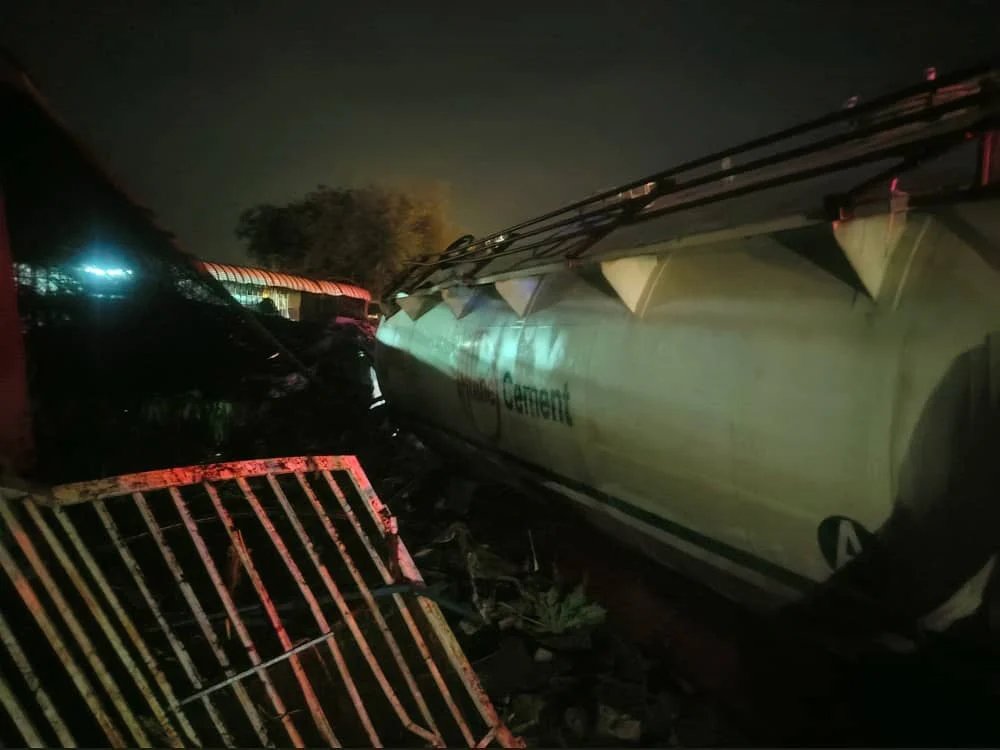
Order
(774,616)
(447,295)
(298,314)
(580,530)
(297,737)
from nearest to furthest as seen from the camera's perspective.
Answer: (297,737), (774,616), (580,530), (447,295), (298,314)

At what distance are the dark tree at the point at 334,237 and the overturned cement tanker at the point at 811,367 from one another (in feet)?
92.2

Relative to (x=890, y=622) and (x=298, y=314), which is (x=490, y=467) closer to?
(x=890, y=622)

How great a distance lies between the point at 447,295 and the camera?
21.7 ft

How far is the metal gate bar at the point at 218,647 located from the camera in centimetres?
236

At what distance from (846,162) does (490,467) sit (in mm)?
4109

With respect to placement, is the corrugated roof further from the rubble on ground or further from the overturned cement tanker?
the overturned cement tanker

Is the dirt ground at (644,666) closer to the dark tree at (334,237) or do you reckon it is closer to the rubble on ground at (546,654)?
the rubble on ground at (546,654)

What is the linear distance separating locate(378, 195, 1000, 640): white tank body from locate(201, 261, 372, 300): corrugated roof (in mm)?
12530

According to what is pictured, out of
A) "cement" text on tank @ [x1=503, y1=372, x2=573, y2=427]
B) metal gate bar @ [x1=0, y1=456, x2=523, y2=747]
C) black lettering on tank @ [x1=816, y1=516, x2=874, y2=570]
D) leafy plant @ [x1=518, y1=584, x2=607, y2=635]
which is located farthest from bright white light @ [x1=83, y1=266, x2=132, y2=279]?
black lettering on tank @ [x1=816, y1=516, x2=874, y2=570]

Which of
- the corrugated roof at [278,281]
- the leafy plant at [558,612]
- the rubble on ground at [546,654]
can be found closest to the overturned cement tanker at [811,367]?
the leafy plant at [558,612]

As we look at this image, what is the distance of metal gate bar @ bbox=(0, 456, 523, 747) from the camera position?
2.36 m

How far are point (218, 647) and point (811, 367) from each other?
8.48 feet

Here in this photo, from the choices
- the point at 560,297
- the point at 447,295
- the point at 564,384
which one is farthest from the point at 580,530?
the point at 447,295

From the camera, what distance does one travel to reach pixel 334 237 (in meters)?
31.4
